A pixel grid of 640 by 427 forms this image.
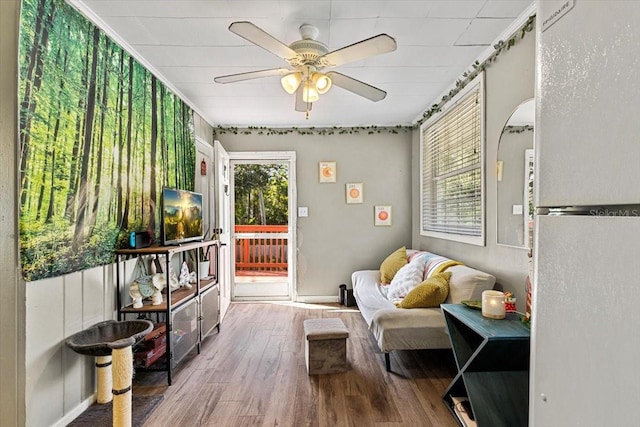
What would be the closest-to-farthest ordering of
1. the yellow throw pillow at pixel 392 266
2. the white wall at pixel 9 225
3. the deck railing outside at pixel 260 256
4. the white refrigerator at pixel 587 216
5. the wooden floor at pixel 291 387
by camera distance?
the white refrigerator at pixel 587 216, the white wall at pixel 9 225, the wooden floor at pixel 291 387, the yellow throw pillow at pixel 392 266, the deck railing outside at pixel 260 256

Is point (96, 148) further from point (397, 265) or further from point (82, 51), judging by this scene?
point (397, 265)

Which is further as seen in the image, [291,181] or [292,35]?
[291,181]

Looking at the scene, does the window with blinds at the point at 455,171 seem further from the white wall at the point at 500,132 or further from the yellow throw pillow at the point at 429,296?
the yellow throw pillow at the point at 429,296

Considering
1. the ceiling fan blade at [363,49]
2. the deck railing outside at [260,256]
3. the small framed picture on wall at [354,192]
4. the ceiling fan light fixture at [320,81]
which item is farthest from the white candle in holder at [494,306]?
the deck railing outside at [260,256]

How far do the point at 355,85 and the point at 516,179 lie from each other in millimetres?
1331

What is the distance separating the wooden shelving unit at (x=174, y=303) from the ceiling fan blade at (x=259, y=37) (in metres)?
1.57

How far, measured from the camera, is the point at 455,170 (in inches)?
135

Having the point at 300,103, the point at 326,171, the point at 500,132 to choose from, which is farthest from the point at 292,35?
the point at 326,171

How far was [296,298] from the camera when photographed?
4.77m

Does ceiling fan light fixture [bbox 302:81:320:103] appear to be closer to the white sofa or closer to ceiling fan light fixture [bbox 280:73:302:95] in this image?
ceiling fan light fixture [bbox 280:73:302:95]

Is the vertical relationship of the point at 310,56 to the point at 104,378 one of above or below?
above

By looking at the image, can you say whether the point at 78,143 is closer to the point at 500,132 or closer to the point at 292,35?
the point at 292,35

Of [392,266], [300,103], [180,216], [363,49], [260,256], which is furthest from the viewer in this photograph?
[260,256]

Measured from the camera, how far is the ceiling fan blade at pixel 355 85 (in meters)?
2.39
